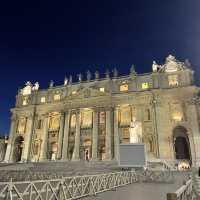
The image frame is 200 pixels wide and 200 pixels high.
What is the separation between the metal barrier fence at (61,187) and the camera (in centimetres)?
686

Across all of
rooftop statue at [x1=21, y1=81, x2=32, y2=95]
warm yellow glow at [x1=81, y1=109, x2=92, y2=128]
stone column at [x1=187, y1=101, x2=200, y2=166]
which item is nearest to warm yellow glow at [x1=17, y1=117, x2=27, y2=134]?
rooftop statue at [x1=21, y1=81, x2=32, y2=95]

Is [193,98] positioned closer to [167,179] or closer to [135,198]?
[167,179]

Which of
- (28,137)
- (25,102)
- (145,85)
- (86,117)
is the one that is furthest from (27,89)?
(145,85)

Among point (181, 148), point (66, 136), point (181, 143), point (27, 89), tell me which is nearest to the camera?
point (181, 148)

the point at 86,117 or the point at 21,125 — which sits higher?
the point at 86,117

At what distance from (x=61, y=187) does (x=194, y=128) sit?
Result: 37396 mm

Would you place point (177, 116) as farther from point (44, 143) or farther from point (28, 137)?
point (28, 137)

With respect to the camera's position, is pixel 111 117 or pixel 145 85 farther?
pixel 145 85

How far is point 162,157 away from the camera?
4147 cm

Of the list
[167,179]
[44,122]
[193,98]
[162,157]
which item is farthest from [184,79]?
[44,122]

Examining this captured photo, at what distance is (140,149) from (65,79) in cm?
3976

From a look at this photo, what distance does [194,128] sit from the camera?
41062 millimetres

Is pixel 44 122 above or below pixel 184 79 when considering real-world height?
below

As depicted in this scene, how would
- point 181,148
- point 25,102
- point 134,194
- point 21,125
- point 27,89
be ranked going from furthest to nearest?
1. point 27,89
2. point 25,102
3. point 21,125
4. point 181,148
5. point 134,194
